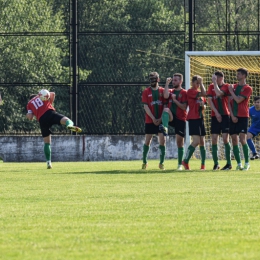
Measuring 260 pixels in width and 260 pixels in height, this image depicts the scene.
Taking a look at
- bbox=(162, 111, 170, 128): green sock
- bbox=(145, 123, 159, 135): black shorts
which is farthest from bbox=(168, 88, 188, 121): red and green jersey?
bbox=(145, 123, 159, 135): black shorts

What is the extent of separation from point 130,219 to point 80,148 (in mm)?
16768

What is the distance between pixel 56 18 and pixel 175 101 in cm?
2308

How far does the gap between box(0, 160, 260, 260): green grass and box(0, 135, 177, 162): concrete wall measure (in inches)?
442

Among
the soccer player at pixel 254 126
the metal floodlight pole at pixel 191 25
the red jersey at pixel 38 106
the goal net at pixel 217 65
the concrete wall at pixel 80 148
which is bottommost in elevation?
the concrete wall at pixel 80 148

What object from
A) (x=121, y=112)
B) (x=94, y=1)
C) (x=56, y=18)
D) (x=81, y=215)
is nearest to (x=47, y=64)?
(x=56, y=18)

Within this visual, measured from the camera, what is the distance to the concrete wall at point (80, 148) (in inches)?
964

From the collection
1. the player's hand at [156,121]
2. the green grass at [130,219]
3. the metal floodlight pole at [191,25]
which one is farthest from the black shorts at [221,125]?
the metal floodlight pole at [191,25]

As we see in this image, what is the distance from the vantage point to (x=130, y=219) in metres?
7.88

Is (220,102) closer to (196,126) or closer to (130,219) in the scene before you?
(196,126)

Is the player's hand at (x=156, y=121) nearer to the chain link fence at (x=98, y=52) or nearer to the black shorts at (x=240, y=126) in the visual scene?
the black shorts at (x=240, y=126)

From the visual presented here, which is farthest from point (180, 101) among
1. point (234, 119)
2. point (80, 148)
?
point (80, 148)

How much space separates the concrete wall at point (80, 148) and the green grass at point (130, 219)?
11219mm

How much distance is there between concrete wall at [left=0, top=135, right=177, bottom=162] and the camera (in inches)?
964

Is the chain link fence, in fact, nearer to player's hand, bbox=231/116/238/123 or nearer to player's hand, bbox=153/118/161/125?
player's hand, bbox=153/118/161/125
